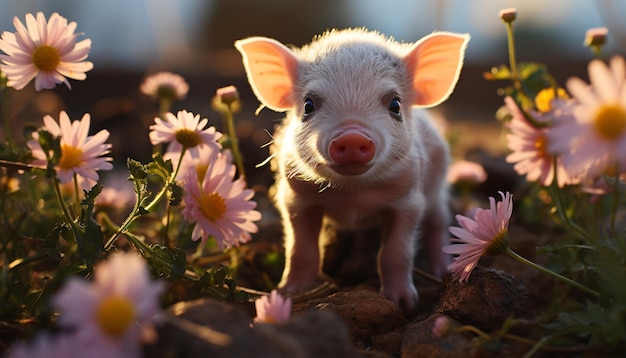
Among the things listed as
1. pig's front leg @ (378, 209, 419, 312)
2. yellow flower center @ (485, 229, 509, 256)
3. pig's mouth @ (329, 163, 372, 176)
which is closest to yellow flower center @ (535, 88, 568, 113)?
pig's front leg @ (378, 209, 419, 312)

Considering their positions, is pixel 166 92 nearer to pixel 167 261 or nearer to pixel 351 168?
pixel 351 168

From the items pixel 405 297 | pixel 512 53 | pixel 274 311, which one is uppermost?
pixel 512 53

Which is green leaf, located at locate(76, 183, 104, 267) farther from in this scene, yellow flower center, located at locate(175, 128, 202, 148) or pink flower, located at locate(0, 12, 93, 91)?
pink flower, located at locate(0, 12, 93, 91)

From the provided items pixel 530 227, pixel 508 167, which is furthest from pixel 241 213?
pixel 508 167

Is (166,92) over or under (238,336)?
over

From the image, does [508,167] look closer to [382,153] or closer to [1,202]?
[382,153]

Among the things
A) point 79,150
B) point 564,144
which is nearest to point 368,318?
point 564,144

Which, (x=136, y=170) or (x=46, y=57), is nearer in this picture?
(x=136, y=170)

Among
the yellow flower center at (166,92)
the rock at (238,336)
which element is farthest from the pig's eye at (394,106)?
the rock at (238,336)
